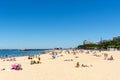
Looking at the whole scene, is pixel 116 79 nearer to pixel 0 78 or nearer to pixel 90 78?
pixel 90 78

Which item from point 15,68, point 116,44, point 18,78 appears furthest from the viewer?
point 116,44

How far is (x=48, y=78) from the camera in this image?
47.3ft

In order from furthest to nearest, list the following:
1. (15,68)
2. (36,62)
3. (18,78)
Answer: (36,62) < (15,68) < (18,78)

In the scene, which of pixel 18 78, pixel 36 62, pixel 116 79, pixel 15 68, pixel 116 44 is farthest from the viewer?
Result: pixel 116 44

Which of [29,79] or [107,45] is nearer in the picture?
[29,79]

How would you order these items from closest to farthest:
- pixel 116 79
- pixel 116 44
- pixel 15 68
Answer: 1. pixel 116 79
2. pixel 15 68
3. pixel 116 44

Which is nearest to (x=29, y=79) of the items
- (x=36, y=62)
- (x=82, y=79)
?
(x=82, y=79)

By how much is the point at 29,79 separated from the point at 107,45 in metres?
102

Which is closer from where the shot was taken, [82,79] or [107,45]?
[82,79]

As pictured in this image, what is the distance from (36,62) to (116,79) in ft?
49.3

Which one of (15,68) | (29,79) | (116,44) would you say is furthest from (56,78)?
(116,44)

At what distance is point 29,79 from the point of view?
1416cm

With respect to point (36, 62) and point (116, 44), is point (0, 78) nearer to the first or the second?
point (36, 62)

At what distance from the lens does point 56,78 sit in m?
14.4
